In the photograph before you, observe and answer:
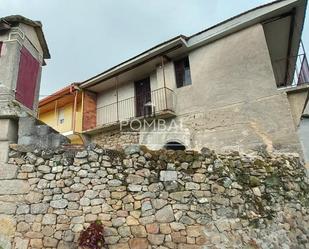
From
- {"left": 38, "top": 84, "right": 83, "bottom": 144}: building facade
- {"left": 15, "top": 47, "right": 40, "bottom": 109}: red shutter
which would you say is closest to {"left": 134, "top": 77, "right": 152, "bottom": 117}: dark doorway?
{"left": 38, "top": 84, "right": 83, "bottom": 144}: building facade

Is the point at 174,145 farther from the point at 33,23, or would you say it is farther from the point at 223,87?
the point at 33,23

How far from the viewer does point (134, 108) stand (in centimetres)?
1095

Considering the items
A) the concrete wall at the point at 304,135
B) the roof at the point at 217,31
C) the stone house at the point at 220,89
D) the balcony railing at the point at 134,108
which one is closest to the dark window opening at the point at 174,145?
the stone house at the point at 220,89

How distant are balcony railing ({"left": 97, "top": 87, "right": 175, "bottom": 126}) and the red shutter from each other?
4.00 metres

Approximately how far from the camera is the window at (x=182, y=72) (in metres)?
9.66

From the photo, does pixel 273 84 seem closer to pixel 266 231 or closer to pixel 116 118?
pixel 266 231

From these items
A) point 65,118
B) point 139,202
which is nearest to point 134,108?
point 65,118

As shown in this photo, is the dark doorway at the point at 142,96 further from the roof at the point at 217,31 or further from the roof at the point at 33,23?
the roof at the point at 33,23

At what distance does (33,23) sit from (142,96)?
202 inches

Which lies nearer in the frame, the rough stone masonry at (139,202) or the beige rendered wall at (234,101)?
the rough stone masonry at (139,202)

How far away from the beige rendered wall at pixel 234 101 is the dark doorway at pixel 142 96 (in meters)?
1.53

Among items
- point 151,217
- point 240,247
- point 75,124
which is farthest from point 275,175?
point 75,124

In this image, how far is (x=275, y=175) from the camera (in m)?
5.70

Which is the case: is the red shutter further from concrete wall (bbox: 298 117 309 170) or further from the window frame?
concrete wall (bbox: 298 117 309 170)
